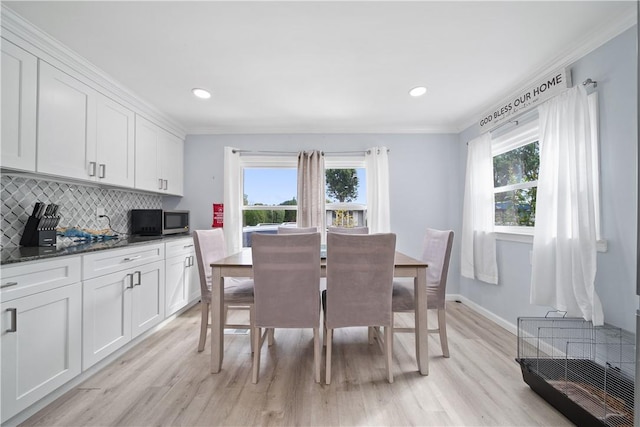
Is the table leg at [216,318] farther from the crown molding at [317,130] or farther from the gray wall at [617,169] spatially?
the gray wall at [617,169]

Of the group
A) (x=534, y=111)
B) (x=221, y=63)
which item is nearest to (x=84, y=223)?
(x=221, y=63)

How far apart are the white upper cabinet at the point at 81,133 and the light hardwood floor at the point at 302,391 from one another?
1.58 m

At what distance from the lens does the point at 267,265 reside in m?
1.75

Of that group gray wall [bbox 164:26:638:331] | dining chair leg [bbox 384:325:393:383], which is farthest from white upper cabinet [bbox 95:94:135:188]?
dining chair leg [bbox 384:325:393:383]

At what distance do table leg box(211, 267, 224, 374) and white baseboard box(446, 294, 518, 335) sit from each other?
272 cm

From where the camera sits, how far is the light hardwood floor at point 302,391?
1520mm

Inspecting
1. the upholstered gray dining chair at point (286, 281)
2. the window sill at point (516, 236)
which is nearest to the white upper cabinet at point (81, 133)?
the upholstered gray dining chair at point (286, 281)

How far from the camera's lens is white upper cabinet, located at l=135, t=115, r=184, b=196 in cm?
286

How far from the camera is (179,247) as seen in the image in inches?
119

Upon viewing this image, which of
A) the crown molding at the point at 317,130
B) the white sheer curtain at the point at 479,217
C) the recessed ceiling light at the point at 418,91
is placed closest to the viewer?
the recessed ceiling light at the point at 418,91

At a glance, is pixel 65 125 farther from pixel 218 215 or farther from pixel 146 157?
pixel 218 215

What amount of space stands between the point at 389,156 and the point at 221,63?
2433 mm

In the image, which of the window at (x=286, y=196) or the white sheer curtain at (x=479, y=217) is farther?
the window at (x=286, y=196)

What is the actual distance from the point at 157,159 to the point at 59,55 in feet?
4.35
